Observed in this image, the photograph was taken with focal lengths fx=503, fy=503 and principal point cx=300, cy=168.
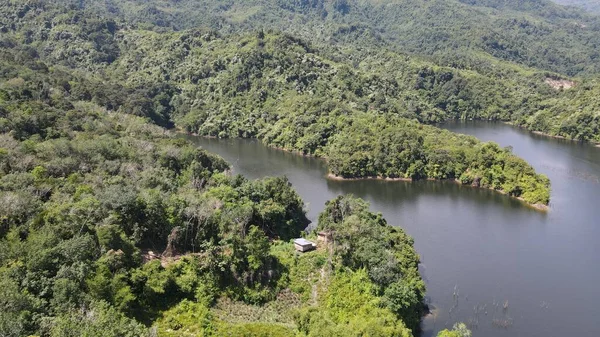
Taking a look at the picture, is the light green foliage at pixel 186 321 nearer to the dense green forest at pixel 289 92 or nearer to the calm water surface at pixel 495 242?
the calm water surface at pixel 495 242

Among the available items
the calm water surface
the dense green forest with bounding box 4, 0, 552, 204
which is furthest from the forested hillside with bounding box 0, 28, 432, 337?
the dense green forest with bounding box 4, 0, 552, 204

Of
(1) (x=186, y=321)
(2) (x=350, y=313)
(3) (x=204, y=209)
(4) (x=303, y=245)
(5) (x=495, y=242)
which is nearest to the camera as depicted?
(1) (x=186, y=321)

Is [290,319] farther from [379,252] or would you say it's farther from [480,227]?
[480,227]

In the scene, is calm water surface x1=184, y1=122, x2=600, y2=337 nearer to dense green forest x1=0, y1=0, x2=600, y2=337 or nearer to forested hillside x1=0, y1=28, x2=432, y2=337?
dense green forest x1=0, y1=0, x2=600, y2=337

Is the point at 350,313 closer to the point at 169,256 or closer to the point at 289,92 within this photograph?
the point at 169,256

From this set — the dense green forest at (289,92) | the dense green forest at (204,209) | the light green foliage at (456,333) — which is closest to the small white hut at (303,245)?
the dense green forest at (204,209)

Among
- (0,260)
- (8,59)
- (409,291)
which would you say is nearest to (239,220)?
(409,291)

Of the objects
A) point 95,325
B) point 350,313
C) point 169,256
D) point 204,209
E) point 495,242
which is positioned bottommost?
point 350,313

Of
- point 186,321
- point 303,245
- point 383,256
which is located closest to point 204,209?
point 303,245
